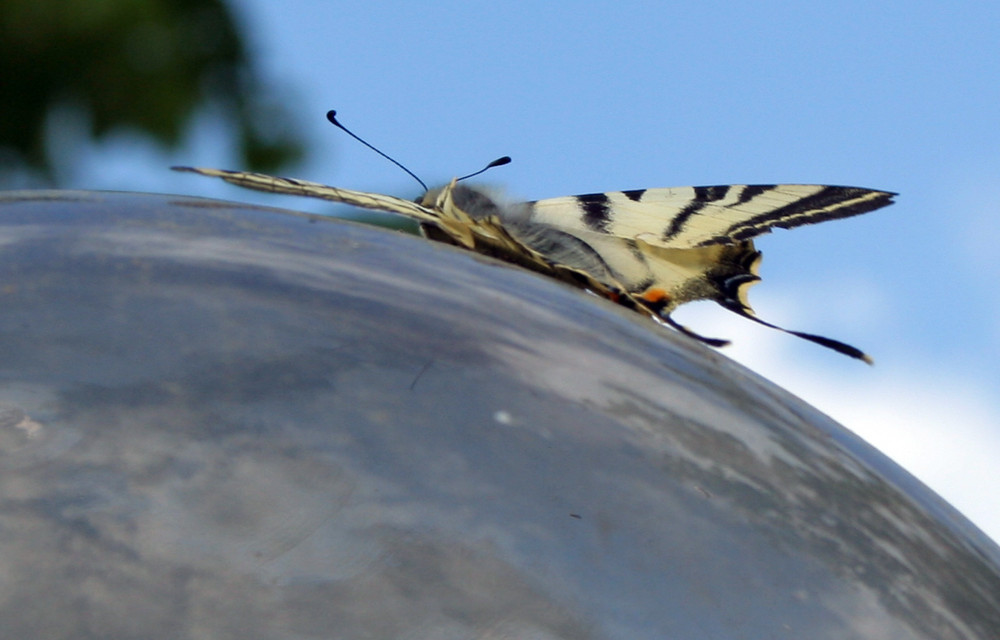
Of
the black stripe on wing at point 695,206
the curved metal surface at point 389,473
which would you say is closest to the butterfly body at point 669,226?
the black stripe on wing at point 695,206

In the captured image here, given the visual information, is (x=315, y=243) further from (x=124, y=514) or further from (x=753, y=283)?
(x=753, y=283)

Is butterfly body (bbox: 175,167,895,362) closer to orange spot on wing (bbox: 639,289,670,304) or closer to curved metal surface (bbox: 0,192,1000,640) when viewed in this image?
orange spot on wing (bbox: 639,289,670,304)

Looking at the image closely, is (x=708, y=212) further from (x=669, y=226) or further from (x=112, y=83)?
(x=112, y=83)

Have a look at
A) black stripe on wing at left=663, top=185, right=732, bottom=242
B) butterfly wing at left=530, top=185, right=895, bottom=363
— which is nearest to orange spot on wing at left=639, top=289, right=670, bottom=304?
butterfly wing at left=530, top=185, right=895, bottom=363

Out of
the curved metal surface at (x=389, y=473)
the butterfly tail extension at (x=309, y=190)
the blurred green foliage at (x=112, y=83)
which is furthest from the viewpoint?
the blurred green foliage at (x=112, y=83)

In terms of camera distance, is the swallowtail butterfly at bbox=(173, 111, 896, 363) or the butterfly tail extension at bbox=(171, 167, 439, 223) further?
the swallowtail butterfly at bbox=(173, 111, 896, 363)

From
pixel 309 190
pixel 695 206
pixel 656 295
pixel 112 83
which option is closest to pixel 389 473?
pixel 309 190

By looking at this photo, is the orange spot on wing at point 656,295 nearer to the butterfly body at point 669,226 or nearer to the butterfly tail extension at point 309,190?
the butterfly body at point 669,226
